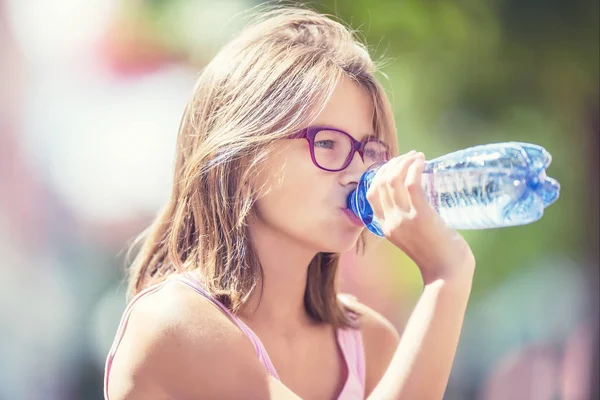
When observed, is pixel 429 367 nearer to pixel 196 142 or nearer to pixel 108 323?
pixel 196 142

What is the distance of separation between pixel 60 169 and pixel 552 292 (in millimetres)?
2341

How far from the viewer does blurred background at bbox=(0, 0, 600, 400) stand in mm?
3346

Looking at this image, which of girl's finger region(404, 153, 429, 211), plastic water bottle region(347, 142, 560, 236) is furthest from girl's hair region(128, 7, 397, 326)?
girl's finger region(404, 153, 429, 211)

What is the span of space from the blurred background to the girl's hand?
2282mm

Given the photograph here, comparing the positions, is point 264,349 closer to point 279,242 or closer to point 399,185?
point 279,242

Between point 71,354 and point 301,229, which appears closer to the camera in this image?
point 301,229

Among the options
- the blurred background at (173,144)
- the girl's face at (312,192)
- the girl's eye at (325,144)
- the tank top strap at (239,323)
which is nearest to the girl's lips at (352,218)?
the girl's face at (312,192)

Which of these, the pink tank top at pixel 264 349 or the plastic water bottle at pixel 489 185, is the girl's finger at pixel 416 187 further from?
the pink tank top at pixel 264 349

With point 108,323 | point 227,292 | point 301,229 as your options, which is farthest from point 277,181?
point 108,323

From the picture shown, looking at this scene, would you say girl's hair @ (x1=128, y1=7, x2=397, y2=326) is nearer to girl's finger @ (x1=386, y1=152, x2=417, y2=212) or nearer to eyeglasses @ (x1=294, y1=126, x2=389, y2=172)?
eyeglasses @ (x1=294, y1=126, x2=389, y2=172)

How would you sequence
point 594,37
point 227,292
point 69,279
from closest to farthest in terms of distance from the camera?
point 227,292 → point 594,37 → point 69,279

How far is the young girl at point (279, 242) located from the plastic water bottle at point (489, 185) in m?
0.10

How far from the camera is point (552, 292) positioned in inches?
135

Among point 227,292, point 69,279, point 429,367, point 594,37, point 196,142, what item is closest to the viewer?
point 429,367
